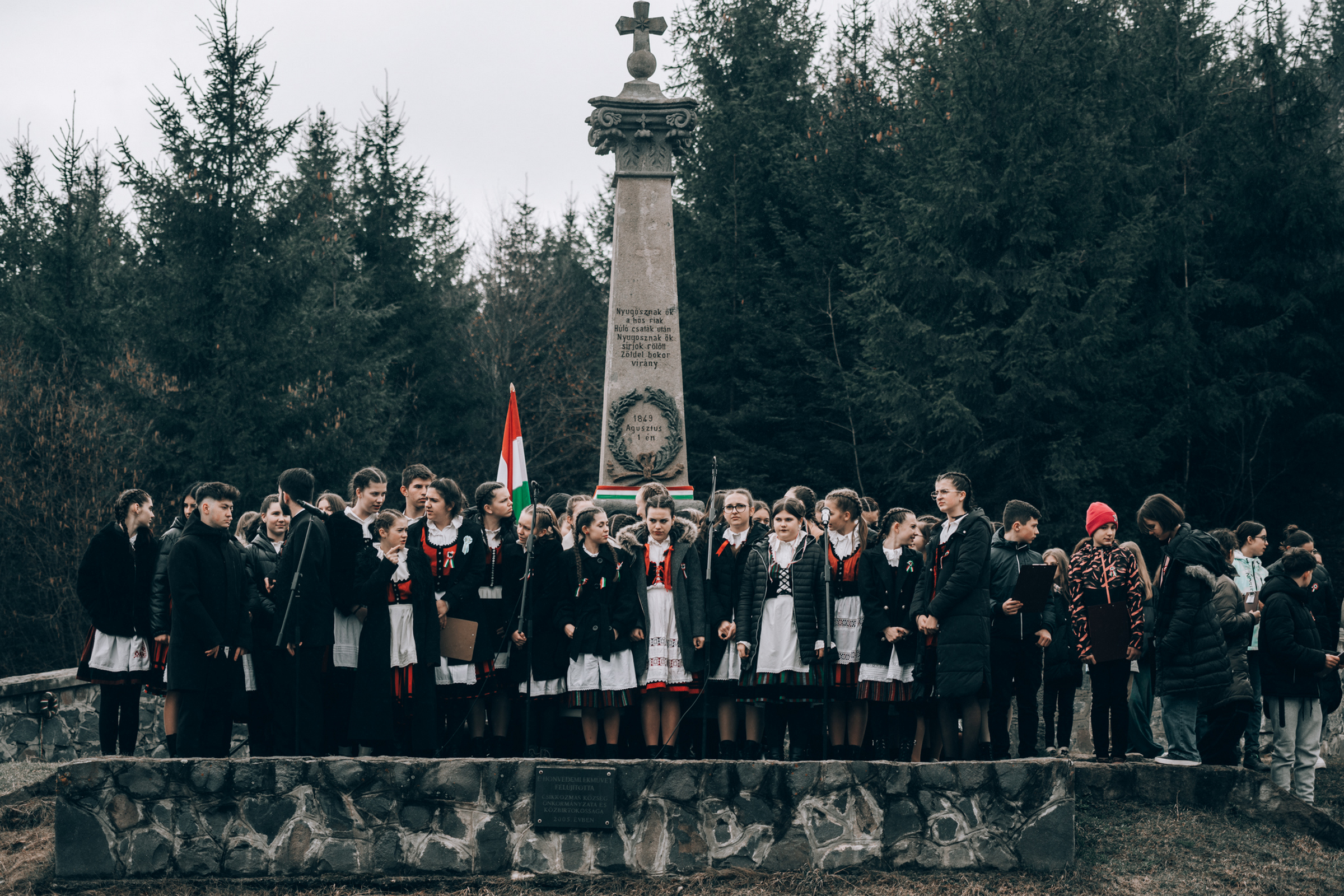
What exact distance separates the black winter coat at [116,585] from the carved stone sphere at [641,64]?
7.30 m

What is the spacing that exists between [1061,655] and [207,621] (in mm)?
5406

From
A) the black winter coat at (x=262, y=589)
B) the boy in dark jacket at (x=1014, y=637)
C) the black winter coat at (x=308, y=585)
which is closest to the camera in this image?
the black winter coat at (x=308, y=585)

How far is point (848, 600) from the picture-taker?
272 inches

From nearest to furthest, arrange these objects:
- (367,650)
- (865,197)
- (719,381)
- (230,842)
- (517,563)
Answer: (230,842) → (367,650) → (517,563) → (865,197) → (719,381)

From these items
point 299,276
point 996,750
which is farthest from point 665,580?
point 299,276

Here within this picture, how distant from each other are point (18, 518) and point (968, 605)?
11922mm

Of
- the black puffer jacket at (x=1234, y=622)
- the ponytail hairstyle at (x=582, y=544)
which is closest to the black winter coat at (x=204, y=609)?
the ponytail hairstyle at (x=582, y=544)

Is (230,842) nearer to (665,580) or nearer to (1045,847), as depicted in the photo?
(665,580)

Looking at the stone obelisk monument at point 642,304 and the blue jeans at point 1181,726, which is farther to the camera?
the stone obelisk monument at point 642,304

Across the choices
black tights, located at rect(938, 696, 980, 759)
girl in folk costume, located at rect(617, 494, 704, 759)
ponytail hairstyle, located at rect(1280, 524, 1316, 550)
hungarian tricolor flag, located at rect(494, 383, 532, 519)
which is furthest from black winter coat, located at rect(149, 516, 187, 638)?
ponytail hairstyle, located at rect(1280, 524, 1316, 550)

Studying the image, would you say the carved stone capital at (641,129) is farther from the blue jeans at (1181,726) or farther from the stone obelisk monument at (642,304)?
the blue jeans at (1181,726)

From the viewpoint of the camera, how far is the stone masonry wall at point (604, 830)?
5574 millimetres

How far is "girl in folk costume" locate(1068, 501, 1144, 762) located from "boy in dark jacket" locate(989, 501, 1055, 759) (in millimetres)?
225

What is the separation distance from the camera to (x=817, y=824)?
5.66 meters
